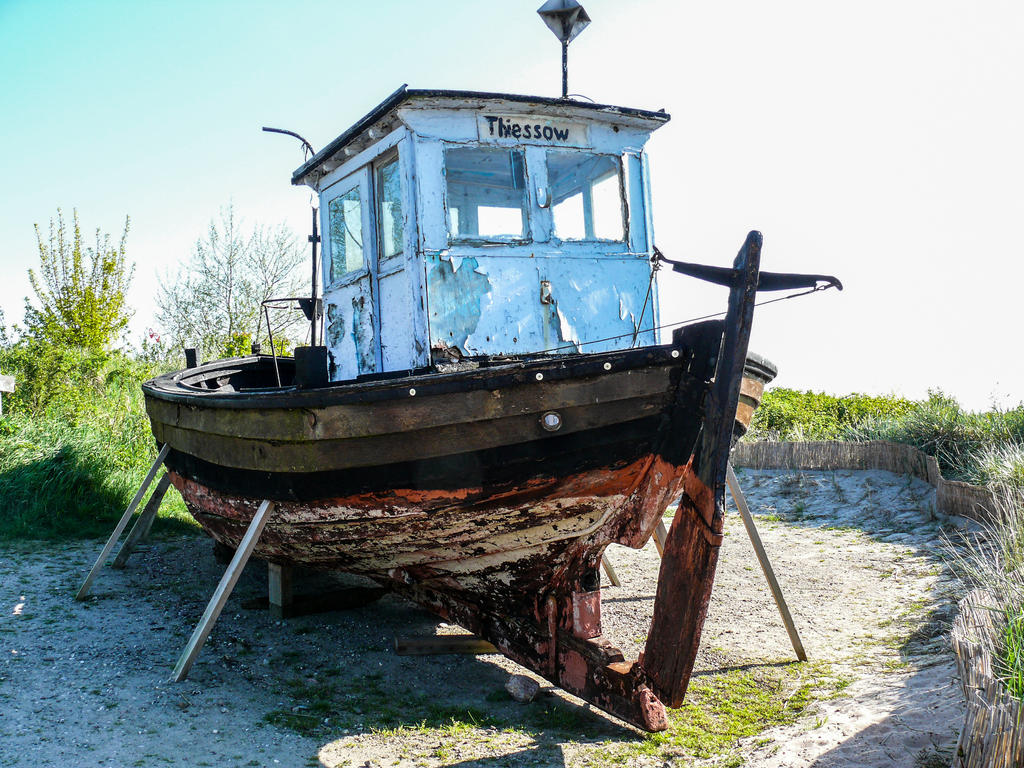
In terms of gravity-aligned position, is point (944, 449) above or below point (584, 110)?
below

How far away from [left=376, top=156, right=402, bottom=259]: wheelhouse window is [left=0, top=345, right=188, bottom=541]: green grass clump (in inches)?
195

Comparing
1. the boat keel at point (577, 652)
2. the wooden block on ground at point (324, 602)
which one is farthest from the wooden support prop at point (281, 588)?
the boat keel at point (577, 652)

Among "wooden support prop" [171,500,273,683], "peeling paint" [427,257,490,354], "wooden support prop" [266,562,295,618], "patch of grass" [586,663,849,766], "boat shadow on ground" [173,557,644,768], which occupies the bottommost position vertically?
"patch of grass" [586,663,849,766]

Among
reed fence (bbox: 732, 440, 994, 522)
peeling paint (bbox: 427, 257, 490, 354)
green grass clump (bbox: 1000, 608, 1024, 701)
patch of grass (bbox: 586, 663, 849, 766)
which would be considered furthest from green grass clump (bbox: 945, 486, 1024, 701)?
peeling paint (bbox: 427, 257, 490, 354)

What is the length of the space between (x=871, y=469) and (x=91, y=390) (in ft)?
37.4

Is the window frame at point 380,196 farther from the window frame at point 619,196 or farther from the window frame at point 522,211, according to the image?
the window frame at point 619,196

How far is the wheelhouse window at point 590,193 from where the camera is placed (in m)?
5.51

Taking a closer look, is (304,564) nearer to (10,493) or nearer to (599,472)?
(599,472)

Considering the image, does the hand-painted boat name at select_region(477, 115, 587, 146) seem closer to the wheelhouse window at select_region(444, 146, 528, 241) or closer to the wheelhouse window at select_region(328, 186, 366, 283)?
the wheelhouse window at select_region(444, 146, 528, 241)

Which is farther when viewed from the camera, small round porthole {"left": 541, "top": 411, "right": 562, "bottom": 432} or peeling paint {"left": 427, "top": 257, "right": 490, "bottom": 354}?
peeling paint {"left": 427, "top": 257, "right": 490, "bottom": 354}

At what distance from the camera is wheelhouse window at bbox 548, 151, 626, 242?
5512 millimetres

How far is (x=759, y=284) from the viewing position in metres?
3.51

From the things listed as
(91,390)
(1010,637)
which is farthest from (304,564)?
(91,390)

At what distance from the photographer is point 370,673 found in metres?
4.70
